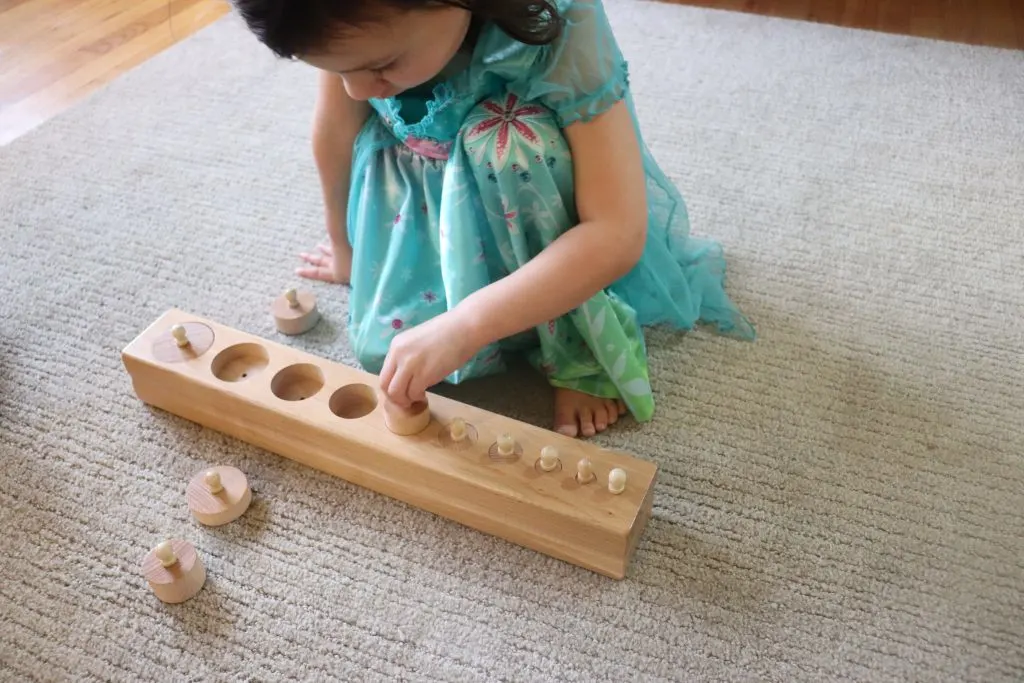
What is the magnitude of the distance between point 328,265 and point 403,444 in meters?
0.37

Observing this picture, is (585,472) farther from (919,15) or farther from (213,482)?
(919,15)

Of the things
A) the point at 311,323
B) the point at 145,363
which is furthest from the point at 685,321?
the point at 145,363

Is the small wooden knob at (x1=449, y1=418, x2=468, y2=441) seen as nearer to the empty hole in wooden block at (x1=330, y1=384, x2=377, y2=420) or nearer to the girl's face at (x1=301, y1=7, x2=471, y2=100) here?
the empty hole in wooden block at (x1=330, y1=384, x2=377, y2=420)

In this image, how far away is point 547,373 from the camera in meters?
0.88

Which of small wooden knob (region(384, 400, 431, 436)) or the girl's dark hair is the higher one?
the girl's dark hair

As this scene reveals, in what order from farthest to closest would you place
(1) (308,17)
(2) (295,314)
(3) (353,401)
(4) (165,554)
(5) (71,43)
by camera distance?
1. (5) (71,43)
2. (2) (295,314)
3. (3) (353,401)
4. (4) (165,554)
5. (1) (308,17)

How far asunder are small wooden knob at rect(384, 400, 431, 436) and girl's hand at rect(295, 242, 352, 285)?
0.31 m

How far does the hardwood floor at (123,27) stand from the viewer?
4.70ft

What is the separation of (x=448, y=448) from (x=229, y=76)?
992mm

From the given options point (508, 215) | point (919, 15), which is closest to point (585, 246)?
point (508, 215)

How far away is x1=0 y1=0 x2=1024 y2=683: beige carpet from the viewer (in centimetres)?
68

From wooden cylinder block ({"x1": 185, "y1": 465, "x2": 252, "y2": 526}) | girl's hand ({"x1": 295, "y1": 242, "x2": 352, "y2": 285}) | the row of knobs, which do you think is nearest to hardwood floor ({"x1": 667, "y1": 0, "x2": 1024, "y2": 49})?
girl's hand ({"x1": 295, "y1": 242, "x2": 352, "y2": 285})

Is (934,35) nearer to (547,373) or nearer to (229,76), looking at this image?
(547,373)

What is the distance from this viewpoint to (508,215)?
78 cm
